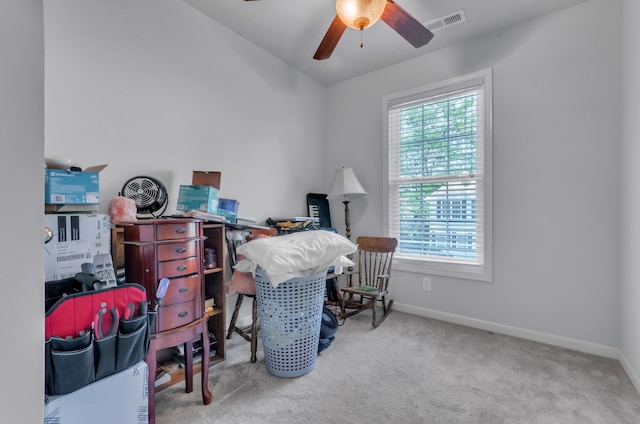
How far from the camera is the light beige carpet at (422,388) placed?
1.53m

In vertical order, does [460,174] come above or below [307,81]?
below

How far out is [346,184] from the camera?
Result: 320cm

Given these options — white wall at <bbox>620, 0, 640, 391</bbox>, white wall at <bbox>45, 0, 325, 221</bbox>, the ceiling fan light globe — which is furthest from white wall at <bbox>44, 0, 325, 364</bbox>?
white wall at <bbox>620, 0, 640, 391</bbox>

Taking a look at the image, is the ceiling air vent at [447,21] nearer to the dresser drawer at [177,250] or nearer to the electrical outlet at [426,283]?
the electrical outlet at [426,283]

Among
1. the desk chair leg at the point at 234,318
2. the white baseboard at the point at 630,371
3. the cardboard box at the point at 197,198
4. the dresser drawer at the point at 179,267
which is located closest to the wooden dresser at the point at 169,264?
the dresser drawer at the point at 179,267

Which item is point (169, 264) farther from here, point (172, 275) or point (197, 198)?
point (197, 198)

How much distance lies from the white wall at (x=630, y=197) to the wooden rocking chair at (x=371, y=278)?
5.43ft

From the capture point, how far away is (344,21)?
5.70 ft

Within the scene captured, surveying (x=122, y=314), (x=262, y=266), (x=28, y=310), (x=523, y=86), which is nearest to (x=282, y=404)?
(x=262, y=266)

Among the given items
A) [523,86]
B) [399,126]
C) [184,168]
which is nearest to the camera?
[184,168]

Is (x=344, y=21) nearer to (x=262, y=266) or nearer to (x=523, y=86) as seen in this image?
(x=262, y=266)

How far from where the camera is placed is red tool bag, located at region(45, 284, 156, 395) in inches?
38.7

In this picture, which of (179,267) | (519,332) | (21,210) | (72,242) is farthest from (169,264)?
(519,332)

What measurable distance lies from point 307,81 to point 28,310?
3.34 m
